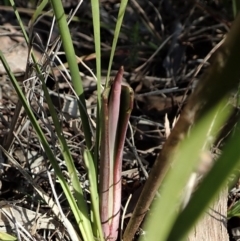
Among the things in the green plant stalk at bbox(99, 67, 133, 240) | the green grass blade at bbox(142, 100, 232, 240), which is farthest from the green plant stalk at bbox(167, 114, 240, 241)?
the green plant stalk at bbox(99, 67, 133, 240)

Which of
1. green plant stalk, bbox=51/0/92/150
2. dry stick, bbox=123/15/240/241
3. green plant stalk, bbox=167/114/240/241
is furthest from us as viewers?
green plant stalk, bbox=51/0/92/150

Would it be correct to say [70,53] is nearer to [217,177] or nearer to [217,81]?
[217,81]

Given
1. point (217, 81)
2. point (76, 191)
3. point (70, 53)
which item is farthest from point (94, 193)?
point (217, 81)

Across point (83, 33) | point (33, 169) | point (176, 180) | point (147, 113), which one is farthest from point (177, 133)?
point (83, 33)

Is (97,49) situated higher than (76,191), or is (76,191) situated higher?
(97,49)

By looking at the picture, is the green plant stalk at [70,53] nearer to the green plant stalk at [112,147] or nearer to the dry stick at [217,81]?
the green plant stalk at [112,147]

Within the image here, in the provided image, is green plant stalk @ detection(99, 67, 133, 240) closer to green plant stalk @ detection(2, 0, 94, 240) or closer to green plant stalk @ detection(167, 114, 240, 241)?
green plant stalk @ detection(2, 0, 94, 240)

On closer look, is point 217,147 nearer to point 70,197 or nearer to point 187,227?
point 70,197

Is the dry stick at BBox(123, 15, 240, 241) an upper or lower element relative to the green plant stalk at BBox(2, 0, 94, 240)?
upper

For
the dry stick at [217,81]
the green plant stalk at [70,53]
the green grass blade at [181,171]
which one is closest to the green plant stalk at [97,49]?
the green plant stalk at [70,53]
